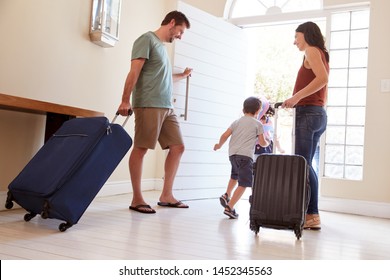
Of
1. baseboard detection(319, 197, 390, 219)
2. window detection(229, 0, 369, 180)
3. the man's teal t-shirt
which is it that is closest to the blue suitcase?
the man's teal t-shirt

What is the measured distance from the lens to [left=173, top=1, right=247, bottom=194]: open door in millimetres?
3594

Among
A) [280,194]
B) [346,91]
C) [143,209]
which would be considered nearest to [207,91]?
[346,91]

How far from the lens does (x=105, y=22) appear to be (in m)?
3.32

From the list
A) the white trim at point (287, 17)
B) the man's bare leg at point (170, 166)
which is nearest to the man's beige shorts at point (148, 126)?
the man's bare leg at point (170, 166)

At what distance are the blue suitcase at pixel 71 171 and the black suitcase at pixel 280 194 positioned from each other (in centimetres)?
80

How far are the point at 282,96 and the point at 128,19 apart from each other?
19.6 feet

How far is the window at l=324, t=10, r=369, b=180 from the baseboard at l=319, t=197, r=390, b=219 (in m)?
0.25

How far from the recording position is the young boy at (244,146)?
2811 millimetres

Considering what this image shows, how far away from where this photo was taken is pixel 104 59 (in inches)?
138

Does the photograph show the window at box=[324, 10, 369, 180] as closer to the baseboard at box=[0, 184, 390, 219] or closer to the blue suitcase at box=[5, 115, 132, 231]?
the baseboard at box=[0, 184, 390, 219]

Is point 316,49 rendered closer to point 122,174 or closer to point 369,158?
point 369,158

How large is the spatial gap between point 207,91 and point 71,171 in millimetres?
2065

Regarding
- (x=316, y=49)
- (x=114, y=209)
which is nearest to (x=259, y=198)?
(x=316, y=49)

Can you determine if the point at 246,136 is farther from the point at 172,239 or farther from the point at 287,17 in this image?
the point at 287,17
